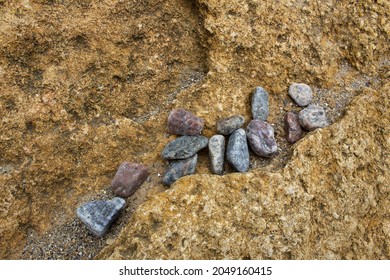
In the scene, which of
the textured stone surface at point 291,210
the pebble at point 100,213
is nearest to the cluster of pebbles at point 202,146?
the pebble at point 100,213

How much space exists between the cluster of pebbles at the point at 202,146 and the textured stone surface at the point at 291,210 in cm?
12

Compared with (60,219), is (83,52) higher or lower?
higher

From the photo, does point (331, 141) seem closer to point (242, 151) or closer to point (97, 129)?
point (242, 151)

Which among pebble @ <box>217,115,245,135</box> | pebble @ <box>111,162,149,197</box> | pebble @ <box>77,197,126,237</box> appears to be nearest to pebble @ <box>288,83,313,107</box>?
pebble @ <box>217,115,245,135</box>

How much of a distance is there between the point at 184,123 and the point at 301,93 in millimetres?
575

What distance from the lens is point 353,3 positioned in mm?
1825

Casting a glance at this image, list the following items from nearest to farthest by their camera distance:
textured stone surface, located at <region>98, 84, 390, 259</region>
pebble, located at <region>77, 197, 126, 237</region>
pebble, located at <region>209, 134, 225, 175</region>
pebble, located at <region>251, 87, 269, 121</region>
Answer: textured stone surface, located at <region>98, 84, 390, 259</region>, pebble, located at <region>77, 197, 126, 237</region>, pebble, located at <region>209, 134, 225, 175</region>, pebble, located at <region>251, 87, 269, 121</region>

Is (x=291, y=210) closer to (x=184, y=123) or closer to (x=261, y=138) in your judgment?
(x=261, y=138)

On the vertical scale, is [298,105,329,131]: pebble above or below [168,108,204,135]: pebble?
below

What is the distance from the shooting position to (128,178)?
61.2 inches

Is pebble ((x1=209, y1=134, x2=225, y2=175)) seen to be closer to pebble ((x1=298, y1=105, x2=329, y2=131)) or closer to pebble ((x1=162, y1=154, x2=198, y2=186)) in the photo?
pebble ((x1=162, y1=154, x2=198, y2=186))

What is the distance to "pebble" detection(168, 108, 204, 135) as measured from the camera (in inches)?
63.9

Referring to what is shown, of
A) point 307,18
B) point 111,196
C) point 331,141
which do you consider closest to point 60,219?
point 111,196
